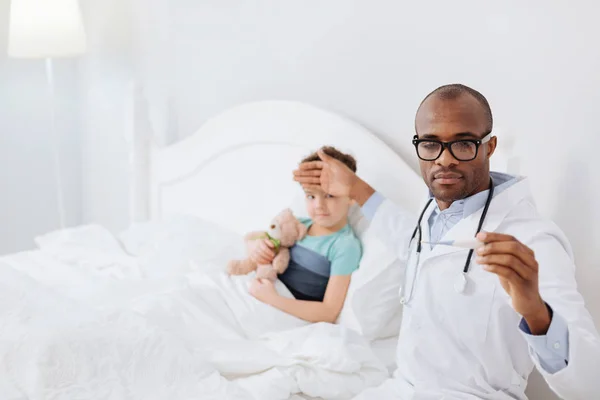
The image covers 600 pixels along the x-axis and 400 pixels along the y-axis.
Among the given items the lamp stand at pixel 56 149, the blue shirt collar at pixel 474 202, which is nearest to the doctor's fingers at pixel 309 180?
the blue shirt collar at pixel 474 202

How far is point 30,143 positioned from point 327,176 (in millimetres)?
1990

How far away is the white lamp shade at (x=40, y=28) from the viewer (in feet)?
10.3

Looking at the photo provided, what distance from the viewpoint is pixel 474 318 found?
158 centimetres

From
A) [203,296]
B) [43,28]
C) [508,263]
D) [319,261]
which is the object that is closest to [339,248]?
[319,261]

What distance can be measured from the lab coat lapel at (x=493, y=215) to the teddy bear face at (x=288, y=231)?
740 millimetres

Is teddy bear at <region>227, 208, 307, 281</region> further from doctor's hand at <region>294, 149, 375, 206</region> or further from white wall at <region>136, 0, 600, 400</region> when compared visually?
white wall at <region>136, 0, 600, 400</region>

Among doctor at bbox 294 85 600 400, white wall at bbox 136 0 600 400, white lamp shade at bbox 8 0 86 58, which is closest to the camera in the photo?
doctor at bbox 294 85 600 400

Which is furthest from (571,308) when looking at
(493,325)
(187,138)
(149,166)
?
(149,166)

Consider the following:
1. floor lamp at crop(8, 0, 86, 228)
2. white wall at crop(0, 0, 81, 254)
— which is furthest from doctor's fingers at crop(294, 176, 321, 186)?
white wall at crop(0, 0, 81, 254)

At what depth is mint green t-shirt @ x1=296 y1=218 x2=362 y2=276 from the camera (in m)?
2.22

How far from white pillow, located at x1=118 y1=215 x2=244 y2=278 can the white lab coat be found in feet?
3.06

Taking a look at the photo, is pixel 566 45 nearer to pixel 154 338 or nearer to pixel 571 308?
pixel 571 308

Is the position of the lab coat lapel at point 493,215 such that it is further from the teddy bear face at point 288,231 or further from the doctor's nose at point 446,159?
the teddy bear face at point 288,231

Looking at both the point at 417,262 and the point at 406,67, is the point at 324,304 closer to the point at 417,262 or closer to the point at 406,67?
the point at 417,262
